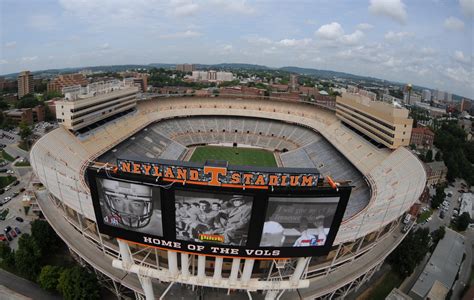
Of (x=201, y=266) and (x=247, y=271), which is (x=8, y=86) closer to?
(x=201, y=266)

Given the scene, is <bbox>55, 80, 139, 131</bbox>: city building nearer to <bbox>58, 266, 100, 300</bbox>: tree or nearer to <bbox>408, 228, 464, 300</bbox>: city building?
<bbox>58, 266, 100, 300</bbox>: tree

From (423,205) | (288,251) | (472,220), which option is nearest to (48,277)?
(288,251)

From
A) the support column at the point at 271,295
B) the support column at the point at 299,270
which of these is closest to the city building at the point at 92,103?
the support column at the point at 271,295

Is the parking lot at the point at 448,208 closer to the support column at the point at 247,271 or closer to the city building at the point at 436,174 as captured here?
the city building at the point at 436,174

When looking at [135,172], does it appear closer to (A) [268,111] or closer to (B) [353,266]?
(B) [353,266]

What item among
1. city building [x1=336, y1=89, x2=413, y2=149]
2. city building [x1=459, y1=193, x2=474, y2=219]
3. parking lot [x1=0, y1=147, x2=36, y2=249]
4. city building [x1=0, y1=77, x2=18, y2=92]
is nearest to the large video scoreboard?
parking lot [x1=0, y1=147, x2=36, y2=249]

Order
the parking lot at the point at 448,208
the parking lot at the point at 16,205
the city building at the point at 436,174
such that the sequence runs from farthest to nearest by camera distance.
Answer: the city building at the point at 436,174 < the parking lot at the point at 448,208 < the parking lot at the point at 16,205
